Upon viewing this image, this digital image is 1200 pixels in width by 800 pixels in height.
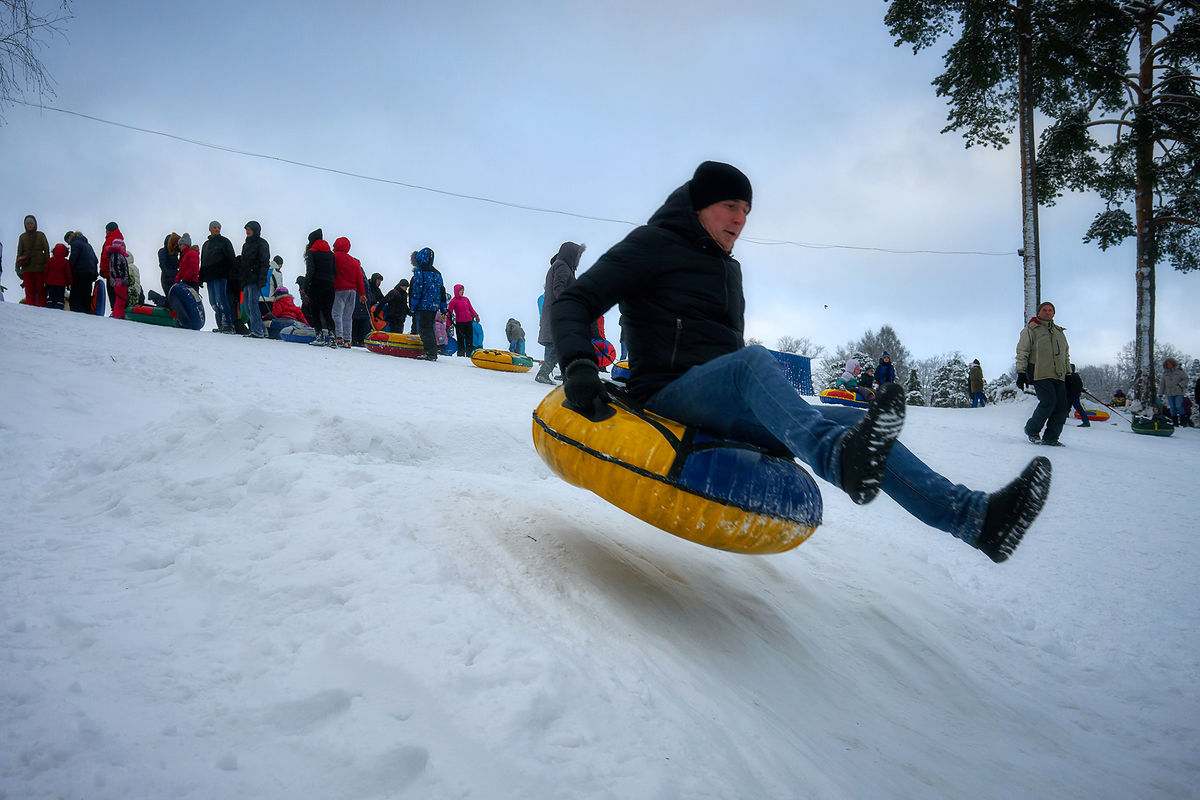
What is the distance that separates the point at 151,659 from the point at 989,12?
18013 millimetres

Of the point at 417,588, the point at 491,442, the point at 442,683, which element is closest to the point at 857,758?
the point at 442,683

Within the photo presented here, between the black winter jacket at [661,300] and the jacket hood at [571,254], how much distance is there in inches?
239

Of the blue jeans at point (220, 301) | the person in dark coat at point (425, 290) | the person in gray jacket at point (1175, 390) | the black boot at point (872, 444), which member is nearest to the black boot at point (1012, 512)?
the black boot at point (872, 444)

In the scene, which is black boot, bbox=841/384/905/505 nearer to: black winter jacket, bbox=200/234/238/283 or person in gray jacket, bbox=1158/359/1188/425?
black winter jacket, bbox=200/234/238/283

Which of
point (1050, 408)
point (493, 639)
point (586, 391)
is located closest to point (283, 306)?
point (586, 391)

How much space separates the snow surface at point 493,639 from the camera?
123cm

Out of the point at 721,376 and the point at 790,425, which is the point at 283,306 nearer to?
the point at 721,376

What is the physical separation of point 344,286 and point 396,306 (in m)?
3.11

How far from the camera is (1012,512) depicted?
6.26ft

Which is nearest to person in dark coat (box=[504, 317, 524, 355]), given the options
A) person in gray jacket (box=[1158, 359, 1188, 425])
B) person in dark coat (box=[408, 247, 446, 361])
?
person in dark coat (box=[408, 247, 446, 361])

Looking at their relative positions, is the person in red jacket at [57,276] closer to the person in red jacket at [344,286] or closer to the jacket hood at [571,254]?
the person in red jacket at [344,286]

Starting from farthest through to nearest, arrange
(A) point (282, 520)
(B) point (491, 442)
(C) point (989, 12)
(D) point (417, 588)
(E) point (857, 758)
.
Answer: (C) point (989, 12)
(B) point (491, 442)
(A) point (282, 520)
(D) point (417, 588)
(E) point (857, 758)

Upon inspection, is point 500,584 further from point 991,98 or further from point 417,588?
point 991,98

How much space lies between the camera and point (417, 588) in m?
1.85
